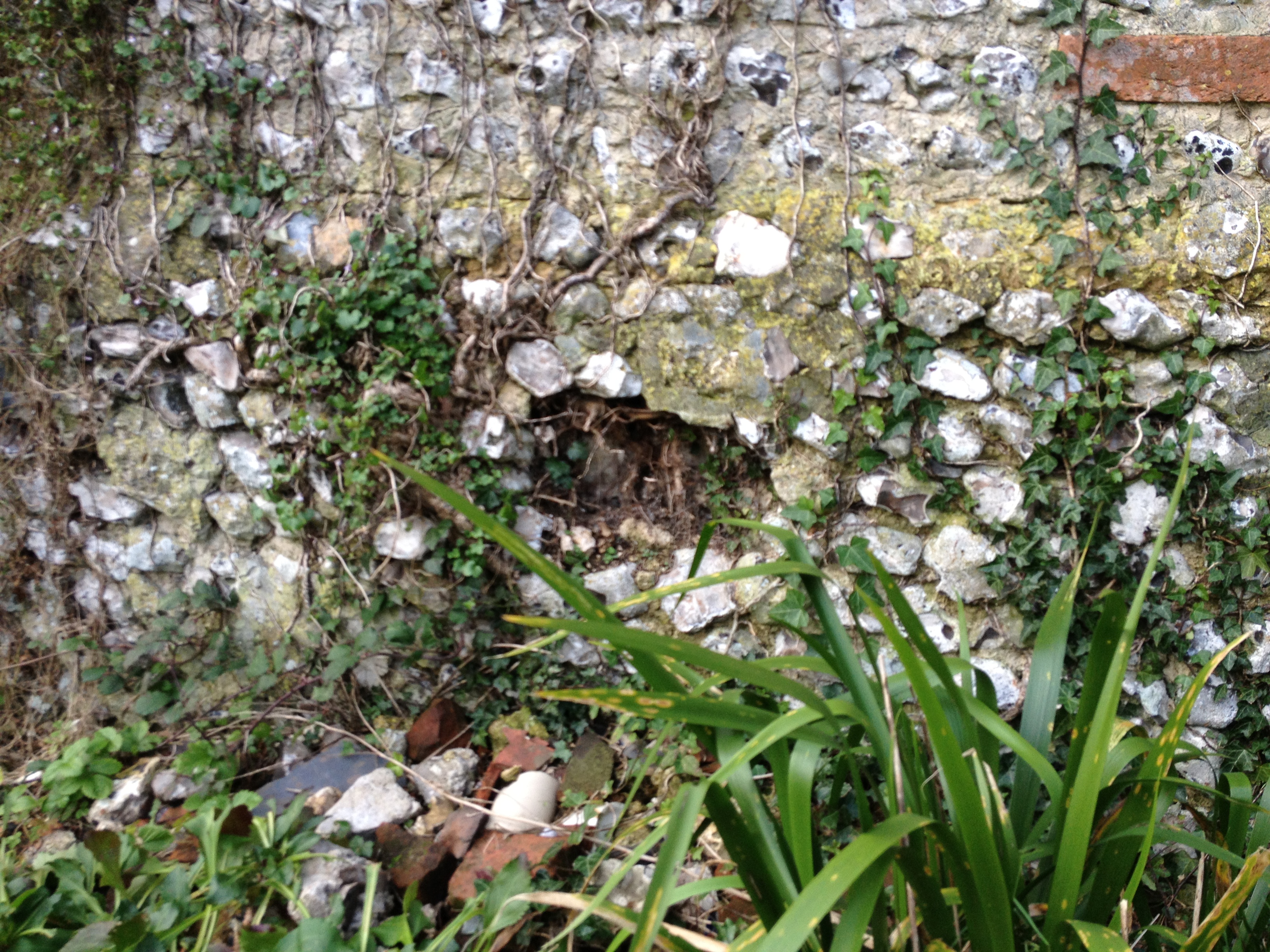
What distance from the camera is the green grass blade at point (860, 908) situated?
1.07 metres

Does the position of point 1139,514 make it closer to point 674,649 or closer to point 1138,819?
point 1138,819

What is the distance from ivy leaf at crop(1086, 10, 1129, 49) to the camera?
1.95 m

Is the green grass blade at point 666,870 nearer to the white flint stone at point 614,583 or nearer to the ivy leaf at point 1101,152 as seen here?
the white flint stone at point 614,583

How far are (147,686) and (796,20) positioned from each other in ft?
7.92

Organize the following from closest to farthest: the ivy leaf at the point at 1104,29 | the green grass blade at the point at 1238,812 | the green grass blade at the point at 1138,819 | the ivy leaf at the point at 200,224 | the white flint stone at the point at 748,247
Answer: the green grass blade at the point at 1138,819
the green grass blade at the point at 1238,812
the ivy leaf at the point at 1104,29
the white flint stone at the point at 748,247
the ivy leaf at the point at 200,224

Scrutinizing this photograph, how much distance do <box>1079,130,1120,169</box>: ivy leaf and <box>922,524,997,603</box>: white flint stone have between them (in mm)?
878

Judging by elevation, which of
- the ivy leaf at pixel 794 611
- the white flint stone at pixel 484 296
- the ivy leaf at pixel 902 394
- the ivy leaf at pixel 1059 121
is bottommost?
the ivy leaf at pixel 794 611

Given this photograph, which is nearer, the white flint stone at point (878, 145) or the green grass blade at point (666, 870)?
the green grass blade at point (666, 870)

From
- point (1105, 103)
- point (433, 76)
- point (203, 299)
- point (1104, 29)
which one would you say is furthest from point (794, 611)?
point (203, 299)

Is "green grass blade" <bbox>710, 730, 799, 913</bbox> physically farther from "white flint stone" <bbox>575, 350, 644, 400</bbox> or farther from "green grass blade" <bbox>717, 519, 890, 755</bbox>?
"white flint stone" <bbox>575, 350, 644, 400</bbox>

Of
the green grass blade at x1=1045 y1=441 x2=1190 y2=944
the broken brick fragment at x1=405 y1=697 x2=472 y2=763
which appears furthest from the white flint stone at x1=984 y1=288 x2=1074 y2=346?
the broken brick fragment at x1=405 y1=697 x2=472 y2=763

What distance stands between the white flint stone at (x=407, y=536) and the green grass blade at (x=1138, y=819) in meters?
1.64

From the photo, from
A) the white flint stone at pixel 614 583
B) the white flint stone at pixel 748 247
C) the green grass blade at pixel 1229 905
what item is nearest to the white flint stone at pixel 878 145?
the white flint stone at pixel 748 247

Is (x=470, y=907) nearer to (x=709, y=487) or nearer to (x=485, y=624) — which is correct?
(x=485, y=624)
